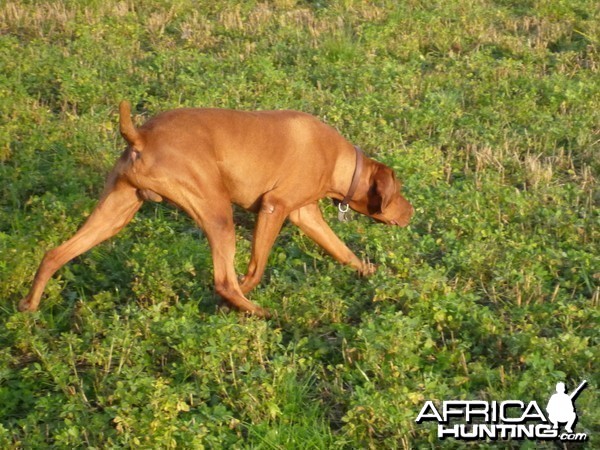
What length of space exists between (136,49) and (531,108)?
14.8 ft

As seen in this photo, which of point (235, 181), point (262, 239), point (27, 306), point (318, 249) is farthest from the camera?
point (318, 249)

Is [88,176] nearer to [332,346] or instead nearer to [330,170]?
[330,170]

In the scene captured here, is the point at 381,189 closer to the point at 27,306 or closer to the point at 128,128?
the point at 128,128

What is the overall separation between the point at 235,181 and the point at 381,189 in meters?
1.21

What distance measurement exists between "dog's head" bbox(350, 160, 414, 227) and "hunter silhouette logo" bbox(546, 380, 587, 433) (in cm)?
237

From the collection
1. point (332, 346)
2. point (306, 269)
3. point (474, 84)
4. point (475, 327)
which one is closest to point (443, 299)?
point (475, 327)

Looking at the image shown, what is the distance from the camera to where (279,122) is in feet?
20.2

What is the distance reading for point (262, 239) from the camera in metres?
6.05

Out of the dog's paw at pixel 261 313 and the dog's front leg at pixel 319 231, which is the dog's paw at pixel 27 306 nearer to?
the dog's paw at pixel 261 313

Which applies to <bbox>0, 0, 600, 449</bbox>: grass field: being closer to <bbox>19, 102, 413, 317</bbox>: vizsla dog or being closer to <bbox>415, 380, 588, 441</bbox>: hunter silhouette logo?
<bbox>415, 380, 588, 441</bbox>: hunter silhouette logo

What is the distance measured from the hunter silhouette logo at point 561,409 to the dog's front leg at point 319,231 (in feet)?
7.29

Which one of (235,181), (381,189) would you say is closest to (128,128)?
(235,181)

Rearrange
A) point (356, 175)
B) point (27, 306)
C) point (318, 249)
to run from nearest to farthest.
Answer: point (27, 306)
point (356, 175)
point (318, 249)

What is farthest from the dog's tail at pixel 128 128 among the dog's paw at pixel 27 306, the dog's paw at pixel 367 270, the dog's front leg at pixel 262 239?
the dog's paw at pixel 367 270
